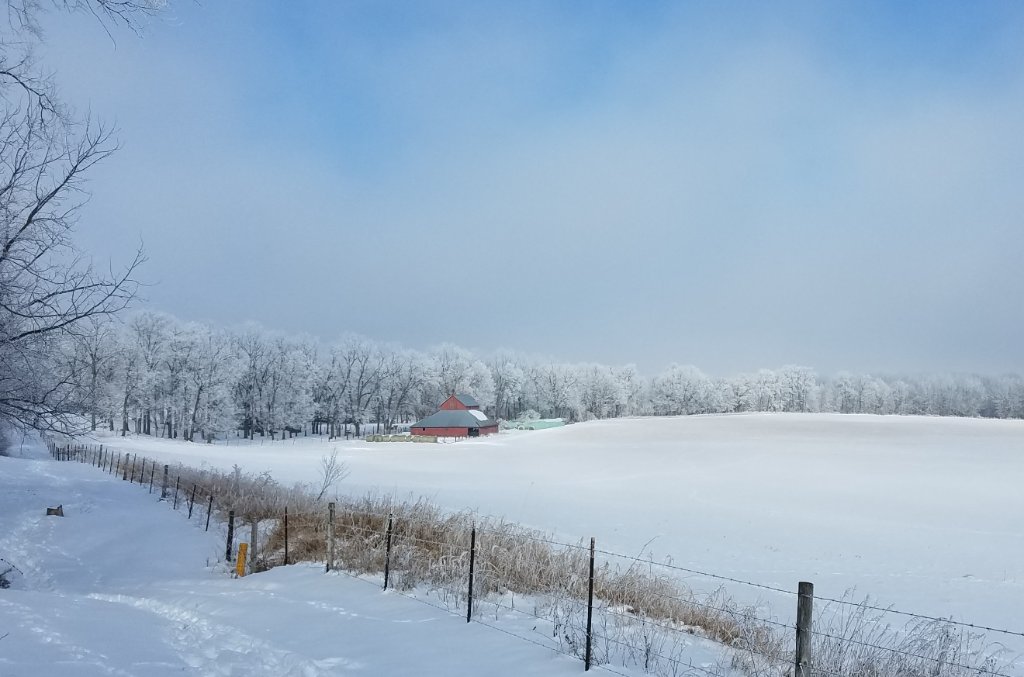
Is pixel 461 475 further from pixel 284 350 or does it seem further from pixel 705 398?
pixel 705 398

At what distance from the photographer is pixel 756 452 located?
5572 centimetres

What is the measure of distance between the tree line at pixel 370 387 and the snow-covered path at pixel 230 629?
13.5 ft

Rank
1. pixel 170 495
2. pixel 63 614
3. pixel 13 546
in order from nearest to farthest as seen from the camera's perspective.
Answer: pixel 63 614 → pixel 13 546 → pixel 170 495

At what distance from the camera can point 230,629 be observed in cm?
816

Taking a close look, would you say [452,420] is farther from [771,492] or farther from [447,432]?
[771,492]

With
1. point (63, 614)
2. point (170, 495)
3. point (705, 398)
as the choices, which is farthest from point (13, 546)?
point (705, 398)

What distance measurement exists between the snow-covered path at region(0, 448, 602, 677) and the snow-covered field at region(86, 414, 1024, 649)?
7615mm

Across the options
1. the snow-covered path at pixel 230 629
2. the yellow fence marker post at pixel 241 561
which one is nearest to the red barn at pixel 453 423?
the snow-covered path at pixel 230 629

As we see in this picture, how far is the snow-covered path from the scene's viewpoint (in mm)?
6383

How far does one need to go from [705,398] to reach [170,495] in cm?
12277

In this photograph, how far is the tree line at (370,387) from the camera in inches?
2832

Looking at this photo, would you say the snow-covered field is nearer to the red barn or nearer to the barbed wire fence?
the barbed wire fence

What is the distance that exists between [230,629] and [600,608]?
4.82 metres

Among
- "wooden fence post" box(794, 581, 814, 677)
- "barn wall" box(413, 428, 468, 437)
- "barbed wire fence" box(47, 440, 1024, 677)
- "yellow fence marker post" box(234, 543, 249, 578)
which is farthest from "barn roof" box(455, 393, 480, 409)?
"wooden fence post" box(794, 581, 814, 677)
